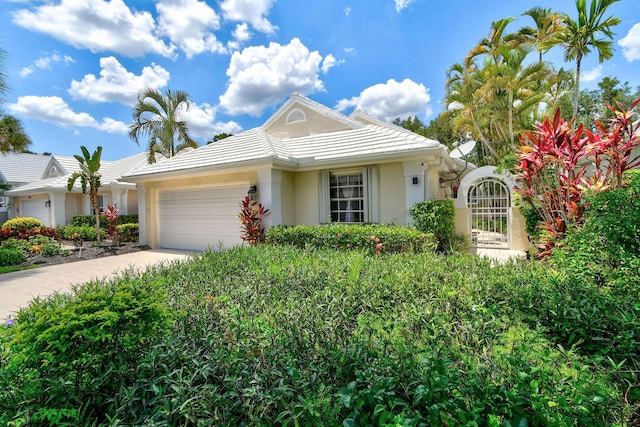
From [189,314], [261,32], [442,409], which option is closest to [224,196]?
[261,32]

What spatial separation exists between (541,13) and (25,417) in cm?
2536

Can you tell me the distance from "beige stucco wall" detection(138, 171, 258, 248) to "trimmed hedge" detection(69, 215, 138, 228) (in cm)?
548

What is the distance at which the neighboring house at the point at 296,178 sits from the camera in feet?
30.4

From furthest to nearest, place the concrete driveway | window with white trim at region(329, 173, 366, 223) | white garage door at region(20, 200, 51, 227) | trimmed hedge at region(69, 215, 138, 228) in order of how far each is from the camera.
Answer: white garage door at region(20, 200, 51, 227) < trimmed hedge at region(69, 215, 138, 228) < window with white trim at region(329, 173, 366, 223) < the concrete driveway

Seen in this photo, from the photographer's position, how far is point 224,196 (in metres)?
11.3

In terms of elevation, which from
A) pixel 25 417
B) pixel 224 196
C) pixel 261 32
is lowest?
pixel 25 417

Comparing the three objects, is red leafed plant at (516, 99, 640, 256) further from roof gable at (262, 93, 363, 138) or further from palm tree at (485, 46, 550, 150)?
palm tree at (485, 46, 550, 150)

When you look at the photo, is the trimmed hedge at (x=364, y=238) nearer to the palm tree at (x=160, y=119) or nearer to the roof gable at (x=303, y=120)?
the roof gable at (x=303, y=120)

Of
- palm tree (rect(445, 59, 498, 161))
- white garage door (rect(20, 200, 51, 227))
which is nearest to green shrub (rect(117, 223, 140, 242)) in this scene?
white garage door (rect(20, 200, 51, 227))

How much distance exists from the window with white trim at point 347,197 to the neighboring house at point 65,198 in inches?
549

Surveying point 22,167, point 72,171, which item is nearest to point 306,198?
point 72,171

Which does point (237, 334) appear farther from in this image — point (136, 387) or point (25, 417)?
point (25, 417)

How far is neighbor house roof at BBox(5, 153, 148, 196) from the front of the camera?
59.5 feet

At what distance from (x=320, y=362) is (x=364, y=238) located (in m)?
5.48
